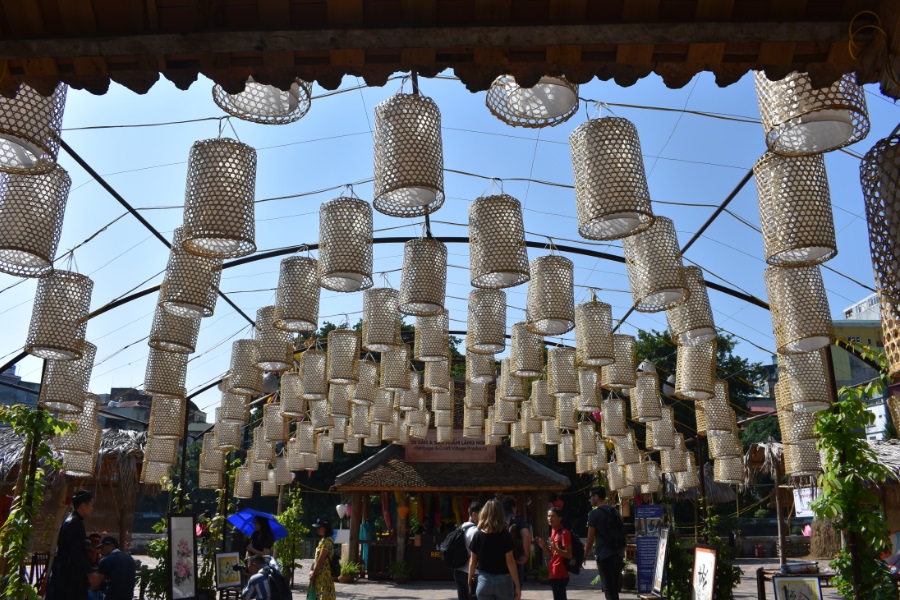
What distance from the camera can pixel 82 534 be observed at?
6180 mm

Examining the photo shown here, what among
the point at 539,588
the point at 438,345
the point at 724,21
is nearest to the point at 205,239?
the point at 724,21

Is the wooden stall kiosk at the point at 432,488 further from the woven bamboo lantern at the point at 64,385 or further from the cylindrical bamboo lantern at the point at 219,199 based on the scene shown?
the cylindrical bamboo lantern at the point at 219,199

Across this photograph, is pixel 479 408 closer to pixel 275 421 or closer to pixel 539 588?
pixel 275 421

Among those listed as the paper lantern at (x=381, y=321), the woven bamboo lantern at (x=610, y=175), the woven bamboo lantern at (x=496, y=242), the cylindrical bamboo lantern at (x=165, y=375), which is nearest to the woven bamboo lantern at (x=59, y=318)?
the cylindrical bamboo lantern at (x=165, y=375)

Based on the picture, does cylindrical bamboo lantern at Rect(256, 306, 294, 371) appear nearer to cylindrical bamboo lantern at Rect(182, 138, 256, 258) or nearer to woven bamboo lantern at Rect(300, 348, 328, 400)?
woven bamboo lantern at Rect(300, 348, 328, 400)

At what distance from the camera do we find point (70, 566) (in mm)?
6078

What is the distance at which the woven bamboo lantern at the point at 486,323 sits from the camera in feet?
21.5

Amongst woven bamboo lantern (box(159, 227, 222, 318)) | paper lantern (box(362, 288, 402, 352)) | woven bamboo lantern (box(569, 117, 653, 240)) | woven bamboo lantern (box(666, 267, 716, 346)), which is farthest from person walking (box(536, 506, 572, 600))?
woven bamboo lantern (box(569, 117, 653, 240))

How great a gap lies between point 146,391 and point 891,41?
5.94 metres

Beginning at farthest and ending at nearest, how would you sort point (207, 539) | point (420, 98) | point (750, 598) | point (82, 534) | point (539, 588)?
point (539, 588), point (750, 598), point (207, 539), point (82, 534), point (420, 98)

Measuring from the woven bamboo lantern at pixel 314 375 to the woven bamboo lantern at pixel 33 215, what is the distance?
4386mm

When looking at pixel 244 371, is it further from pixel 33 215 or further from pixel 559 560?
pixel 33 215

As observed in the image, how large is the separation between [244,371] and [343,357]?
0.97 m

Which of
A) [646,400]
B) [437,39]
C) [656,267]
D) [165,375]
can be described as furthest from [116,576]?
[437,39]
